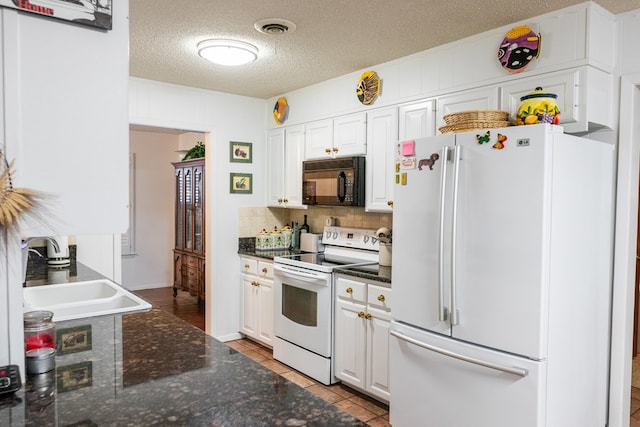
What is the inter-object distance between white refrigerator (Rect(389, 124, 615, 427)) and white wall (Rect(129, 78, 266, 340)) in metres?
2.22

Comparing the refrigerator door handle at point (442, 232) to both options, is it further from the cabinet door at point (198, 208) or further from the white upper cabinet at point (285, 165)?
the cabinet door at point (198, 208)

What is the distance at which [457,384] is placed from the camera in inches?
88.6

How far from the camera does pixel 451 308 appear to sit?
2.22 metres

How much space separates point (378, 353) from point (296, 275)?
35.1 inches

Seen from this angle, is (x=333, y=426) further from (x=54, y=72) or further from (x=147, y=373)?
(x=54, y=72)

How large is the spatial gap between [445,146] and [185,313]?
4106 mm

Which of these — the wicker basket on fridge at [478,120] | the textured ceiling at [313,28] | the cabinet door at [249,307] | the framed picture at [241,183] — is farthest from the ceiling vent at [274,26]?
the cabinet door at [249,307]

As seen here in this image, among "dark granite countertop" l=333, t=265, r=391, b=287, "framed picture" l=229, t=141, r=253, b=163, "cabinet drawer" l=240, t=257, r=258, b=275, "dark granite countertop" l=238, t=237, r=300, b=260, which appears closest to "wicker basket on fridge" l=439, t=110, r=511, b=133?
"dark granite countertop" l=333, t=265, r=391, b=287

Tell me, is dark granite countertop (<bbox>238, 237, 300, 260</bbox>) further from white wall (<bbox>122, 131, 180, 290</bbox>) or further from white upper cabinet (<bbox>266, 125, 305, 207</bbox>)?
white wall (<bbox>122, 131, 180, 290</bbox>)

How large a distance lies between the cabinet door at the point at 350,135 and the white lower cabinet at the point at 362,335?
993 mm

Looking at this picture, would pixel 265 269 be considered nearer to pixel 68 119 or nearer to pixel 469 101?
pixel 469 101

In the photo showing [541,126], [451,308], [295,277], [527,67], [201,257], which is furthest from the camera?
[201,257]

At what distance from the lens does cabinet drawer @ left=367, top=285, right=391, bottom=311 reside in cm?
287

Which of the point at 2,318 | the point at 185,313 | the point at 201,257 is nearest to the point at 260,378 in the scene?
the point at 2,318
